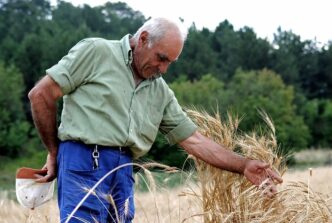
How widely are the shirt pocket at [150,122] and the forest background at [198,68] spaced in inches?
1173

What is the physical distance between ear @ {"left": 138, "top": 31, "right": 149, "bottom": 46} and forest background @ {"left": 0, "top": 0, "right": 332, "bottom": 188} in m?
30.0

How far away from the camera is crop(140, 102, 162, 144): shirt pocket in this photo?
3751 mm

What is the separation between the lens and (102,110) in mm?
3566

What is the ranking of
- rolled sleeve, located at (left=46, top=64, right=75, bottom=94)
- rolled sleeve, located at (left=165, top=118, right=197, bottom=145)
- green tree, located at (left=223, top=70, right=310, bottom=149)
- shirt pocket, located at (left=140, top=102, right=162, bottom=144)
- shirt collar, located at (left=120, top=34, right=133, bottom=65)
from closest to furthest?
1. rolled sleeve, located at (left=46, top=64, right=75, bottom=94)
2. shirt collar, located at (left=120, top=34, right=133, bottom=65)
3. shirt pocket, located at (left=140, top=102, right=162, bottom=144)
4. rolled sleeve, located at (left=165, top=118, right=197, bottom=145)
5. green tree, located at (left=223, top=70, right=310, bottom=149)

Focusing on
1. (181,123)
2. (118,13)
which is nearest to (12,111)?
(118,13)

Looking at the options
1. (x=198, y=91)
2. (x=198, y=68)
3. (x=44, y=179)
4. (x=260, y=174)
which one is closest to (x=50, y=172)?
(x=44, y=179)

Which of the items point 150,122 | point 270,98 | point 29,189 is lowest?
point 270,98

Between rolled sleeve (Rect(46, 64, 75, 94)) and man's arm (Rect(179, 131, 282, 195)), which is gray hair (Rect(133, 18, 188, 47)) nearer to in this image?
rolled sleeve (Rect(46, 64, 75, 94))

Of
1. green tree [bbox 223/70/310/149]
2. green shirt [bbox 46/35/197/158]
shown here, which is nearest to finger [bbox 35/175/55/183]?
green shirt [bbox 46/35/197/158]

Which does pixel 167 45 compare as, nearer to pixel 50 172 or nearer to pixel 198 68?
pixel 50 172

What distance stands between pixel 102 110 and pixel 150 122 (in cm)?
32

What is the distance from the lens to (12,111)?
53.4 meters

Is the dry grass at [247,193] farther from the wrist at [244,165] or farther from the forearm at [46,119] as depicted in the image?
the forearm at [46,119]

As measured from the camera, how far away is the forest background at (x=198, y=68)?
52.8 meters
